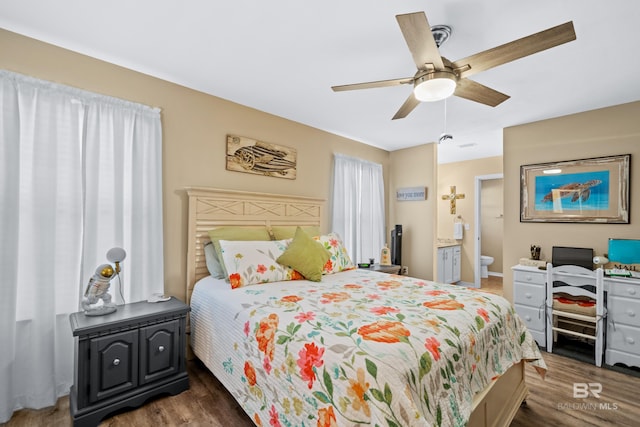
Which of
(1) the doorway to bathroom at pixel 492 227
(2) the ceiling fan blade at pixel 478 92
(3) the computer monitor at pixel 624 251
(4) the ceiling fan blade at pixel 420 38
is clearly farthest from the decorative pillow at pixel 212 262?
(1) the doorway to bathroom at pixel 492 227

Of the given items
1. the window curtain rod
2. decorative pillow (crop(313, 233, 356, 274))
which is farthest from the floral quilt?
the window curtain rod

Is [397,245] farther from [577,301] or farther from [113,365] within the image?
[113,365]

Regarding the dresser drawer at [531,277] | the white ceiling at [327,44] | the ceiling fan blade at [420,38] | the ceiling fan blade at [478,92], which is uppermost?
the white ceiling at [327,44]

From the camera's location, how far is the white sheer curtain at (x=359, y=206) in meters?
4.07

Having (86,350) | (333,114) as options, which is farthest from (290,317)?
(333,114)

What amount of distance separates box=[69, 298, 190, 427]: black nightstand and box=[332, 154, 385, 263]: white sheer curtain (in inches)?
95.6

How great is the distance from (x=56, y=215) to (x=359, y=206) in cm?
341

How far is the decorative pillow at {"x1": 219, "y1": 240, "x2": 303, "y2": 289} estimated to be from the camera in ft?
7.43

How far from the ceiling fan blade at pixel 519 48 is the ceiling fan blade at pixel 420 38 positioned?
0.56 feet

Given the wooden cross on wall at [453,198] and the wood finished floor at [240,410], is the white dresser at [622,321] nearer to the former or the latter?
the wood finished floor at [240,410]

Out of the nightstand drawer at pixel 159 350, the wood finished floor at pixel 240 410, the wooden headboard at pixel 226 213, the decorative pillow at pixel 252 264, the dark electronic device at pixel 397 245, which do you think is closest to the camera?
the wood finished floor at pixel 240 410

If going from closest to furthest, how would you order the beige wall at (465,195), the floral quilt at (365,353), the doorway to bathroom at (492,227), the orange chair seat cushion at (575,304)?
the floral quilt at (365,353), the orange chair seat cushion at (575,304), the beige wall at (465,195), the doorway to bathroom at (492,227)

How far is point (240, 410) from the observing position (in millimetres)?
1931

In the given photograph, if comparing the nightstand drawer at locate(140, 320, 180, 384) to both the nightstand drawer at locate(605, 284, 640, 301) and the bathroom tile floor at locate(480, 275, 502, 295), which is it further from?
the bathroom tile floor at locate(480, 275, 502, 295)
